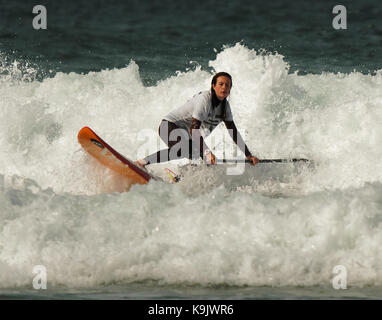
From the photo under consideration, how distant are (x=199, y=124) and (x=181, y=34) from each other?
11053mm

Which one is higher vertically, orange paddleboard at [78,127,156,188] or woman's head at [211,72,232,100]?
woman's head at [211,72,232,100]

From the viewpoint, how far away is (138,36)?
18.3 metres

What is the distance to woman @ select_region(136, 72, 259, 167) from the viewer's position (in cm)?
781

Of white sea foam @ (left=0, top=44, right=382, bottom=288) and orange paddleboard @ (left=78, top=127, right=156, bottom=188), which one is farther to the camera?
orange paddleboard @ (left=78, top=127, right=156, bottom=188)

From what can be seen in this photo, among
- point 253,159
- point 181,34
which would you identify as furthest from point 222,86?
point 181,34

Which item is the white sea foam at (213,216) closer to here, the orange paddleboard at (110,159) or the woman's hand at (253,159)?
the orange paddleboard at (110,159)

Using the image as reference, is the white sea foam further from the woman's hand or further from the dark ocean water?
the dark ocean water

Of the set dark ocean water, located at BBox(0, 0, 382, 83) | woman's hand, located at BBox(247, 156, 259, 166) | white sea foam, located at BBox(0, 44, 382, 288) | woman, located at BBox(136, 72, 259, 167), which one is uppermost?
dark ocean water, located at BBox(0, 0, 382, 83)

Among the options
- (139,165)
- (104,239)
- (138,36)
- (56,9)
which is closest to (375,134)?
(139,165)

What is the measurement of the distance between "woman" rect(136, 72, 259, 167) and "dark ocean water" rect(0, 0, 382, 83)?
5.67 metres

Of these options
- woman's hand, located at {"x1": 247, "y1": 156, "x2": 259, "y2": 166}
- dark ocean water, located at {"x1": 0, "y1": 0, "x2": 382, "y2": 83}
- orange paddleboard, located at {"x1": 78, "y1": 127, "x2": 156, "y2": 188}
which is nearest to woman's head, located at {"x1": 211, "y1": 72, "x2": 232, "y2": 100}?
woman's hand, located at {"x1": 247, "y1": 156, "x2": 259, "y2": 166}

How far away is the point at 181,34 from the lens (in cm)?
1855

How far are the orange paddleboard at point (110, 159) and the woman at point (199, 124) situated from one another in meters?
0.27

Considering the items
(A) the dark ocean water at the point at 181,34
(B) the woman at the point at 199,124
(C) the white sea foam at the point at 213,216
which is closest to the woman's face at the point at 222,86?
(B) the woman at the point at 199,124
